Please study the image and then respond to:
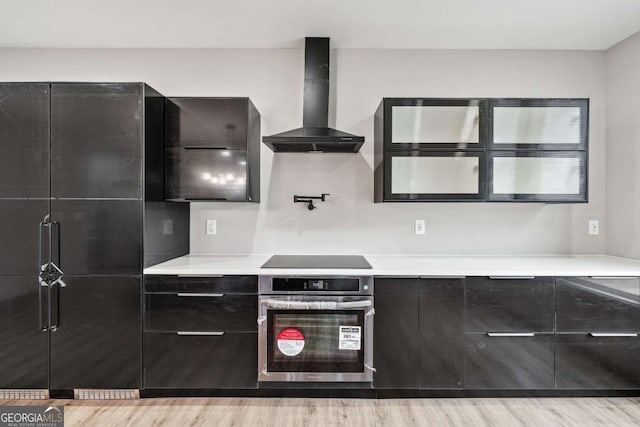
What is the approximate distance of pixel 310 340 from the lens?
7.43 feet

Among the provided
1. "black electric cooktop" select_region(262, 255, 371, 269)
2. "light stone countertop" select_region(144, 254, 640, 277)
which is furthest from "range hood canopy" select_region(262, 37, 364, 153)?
"light stone countertop" select_region(144, 254, 640, 277)

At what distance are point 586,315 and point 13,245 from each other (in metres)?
3.74

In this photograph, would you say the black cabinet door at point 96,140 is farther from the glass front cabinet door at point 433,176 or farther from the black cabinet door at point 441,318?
the black cabinet door at point 441,318

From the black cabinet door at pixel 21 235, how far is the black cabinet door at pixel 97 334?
0.27 metres

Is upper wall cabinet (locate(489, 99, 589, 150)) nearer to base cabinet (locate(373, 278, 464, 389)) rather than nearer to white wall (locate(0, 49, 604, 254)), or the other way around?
white wall (locate(0, 49, 604, 254))

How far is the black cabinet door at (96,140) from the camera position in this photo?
7.25 feet

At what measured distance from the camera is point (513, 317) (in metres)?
2.25

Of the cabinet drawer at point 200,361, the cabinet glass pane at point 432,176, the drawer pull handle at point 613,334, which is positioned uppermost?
the cabinet glass pane at point 432,176

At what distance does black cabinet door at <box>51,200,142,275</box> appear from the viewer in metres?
2.21

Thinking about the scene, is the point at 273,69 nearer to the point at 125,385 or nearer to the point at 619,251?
the point at 125,385

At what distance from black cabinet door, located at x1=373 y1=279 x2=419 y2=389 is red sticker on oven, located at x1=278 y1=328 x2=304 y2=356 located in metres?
0.49

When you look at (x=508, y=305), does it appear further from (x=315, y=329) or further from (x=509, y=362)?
(x=315, y=329)

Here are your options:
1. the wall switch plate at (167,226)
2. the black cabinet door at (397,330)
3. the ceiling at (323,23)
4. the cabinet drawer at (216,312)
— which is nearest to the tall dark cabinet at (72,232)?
the cabinet drawer at (216,312)

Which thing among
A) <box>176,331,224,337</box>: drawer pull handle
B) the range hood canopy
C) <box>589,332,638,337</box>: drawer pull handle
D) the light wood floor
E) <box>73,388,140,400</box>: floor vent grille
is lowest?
the light wood floor
